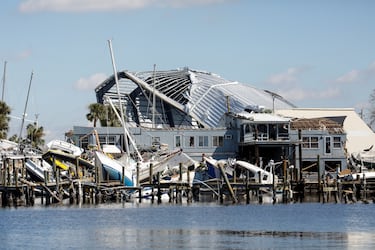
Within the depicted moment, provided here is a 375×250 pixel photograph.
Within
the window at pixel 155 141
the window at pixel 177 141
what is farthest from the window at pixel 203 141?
the window at pixel 155 141

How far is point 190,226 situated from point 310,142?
4638 centimetres

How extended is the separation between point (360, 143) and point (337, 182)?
111 feet

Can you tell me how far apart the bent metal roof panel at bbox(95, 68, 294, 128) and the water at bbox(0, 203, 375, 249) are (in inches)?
1500

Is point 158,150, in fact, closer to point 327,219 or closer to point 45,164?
point 45,164

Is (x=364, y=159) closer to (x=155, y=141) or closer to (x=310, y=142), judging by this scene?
(x=310, y=142)

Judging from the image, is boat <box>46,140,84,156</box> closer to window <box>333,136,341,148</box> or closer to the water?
the water

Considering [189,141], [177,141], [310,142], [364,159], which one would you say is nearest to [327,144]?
[310,142]

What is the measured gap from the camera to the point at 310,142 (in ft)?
381

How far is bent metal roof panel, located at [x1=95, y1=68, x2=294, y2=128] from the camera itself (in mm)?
131000

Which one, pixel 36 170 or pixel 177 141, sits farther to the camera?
pixel 177 141

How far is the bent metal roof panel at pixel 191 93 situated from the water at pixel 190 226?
38094 mm

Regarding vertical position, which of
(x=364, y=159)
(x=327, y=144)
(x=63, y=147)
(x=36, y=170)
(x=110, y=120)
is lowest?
(x=36, y=170)

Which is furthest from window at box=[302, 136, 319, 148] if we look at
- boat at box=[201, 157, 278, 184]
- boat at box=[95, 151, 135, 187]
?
boat at box=[95, 151, 135, 187]

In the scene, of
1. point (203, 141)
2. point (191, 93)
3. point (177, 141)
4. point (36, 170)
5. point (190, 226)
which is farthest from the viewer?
point (191, 93)
